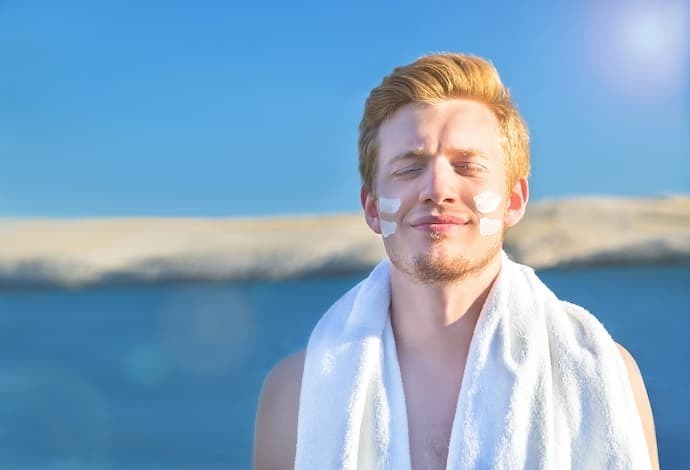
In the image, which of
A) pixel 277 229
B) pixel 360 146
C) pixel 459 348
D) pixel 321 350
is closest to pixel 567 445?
pixel 459 348

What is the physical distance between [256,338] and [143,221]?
2.03 ft

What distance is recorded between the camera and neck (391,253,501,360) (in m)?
1.12

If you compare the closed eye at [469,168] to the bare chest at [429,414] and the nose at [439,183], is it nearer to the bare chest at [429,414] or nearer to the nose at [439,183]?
the nose at [439,183]

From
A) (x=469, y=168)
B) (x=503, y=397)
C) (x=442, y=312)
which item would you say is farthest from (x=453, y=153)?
(x=503, y=397)

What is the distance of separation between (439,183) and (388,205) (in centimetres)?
10

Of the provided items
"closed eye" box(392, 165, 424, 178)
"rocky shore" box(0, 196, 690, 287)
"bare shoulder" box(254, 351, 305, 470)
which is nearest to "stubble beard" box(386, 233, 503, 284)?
"closed eye" box(392, 165, 424, 178)

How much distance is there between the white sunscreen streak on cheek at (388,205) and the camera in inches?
43.0

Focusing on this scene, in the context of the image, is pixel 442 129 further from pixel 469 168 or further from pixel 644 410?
pixel 644 410

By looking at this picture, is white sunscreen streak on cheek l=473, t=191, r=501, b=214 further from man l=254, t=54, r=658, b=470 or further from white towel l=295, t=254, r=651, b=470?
white towel l=295, t=254, r=651, b=470

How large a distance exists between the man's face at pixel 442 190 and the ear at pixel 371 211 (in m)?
0.03

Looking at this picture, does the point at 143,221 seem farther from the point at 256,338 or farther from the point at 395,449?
the point at 395,449

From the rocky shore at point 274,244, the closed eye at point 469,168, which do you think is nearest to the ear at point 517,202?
the closed eye at point 469,168

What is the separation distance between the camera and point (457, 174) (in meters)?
1.08

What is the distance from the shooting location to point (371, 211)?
1184mm
